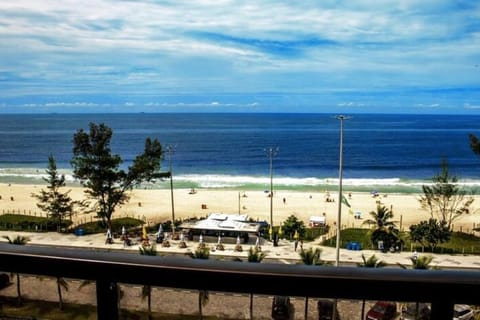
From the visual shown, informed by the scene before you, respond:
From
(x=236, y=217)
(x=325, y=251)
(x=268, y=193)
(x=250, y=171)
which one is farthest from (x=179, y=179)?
(x=325, y=251)

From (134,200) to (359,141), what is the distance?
232 feet

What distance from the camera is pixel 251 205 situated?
1405 inches

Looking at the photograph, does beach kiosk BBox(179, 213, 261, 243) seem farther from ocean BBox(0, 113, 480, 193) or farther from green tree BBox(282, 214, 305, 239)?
ocean BBox(0, 113, 480, 193)

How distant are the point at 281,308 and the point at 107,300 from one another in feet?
2.02

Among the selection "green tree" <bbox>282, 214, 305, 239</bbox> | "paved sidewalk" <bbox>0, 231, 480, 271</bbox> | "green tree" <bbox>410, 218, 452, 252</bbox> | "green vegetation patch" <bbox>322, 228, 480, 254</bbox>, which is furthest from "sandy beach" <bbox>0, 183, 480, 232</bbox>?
"paved sidewalk" <bbox>0, 231, 480, 271</bbox>

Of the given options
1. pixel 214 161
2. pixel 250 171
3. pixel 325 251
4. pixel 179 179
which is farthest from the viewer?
pixel 214 161

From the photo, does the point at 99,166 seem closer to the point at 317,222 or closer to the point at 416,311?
the point at 317,222

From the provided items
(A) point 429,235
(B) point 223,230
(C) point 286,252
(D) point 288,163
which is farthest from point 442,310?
(D) point 288,163

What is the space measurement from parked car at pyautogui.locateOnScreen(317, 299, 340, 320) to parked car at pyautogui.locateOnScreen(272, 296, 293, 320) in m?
0.10

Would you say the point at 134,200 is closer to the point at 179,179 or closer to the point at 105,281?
the point at 179,179

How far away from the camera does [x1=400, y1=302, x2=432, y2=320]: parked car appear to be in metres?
1.35

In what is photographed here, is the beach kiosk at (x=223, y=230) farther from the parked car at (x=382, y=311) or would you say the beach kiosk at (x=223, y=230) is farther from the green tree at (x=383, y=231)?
the parked car at (x=382, y=311)

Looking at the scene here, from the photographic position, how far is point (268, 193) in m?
40.6

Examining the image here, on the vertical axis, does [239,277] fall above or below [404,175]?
above
